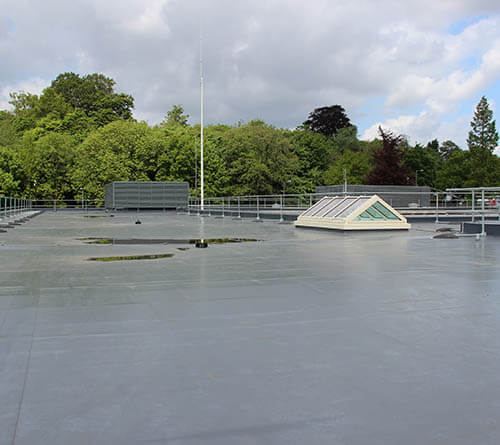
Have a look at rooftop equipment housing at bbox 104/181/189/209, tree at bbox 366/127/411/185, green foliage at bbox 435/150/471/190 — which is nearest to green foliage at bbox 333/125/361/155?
green foliage at bbox 435/150/471/190

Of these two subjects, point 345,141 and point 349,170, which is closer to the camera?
point 349,170

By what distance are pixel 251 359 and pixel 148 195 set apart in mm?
46355

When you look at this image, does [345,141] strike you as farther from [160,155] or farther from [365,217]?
[365,217]

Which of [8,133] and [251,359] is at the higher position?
[8,133]

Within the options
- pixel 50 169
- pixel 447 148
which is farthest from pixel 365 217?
pixel 447 148

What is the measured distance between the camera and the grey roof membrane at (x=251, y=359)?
2189 mm

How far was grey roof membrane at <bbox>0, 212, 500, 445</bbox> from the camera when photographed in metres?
2.19

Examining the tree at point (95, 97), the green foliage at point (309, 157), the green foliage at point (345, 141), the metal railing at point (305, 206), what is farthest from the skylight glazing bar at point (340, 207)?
the green foliage at point (345, 141)

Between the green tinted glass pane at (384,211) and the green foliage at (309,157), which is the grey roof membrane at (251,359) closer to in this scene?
the green tinted glass pane at (384,211)

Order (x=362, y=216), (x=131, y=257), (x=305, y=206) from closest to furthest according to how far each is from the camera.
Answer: (x=131, y=257)
(x=362, y=216)
(x=305, y=206)

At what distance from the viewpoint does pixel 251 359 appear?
3.08 metres

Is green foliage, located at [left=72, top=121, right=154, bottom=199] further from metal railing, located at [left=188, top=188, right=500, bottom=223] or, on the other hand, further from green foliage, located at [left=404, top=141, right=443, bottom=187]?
green foliage, located at [left=404, top=141, right=443, bottom=187]

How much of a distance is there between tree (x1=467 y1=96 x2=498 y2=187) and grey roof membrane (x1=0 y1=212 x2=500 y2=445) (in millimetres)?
67031

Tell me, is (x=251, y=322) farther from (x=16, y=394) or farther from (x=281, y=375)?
(x=16, y=394)
